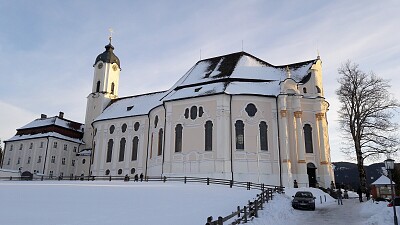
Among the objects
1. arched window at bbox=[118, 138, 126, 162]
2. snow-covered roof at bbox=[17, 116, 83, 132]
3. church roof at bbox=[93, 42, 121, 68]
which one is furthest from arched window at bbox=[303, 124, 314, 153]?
snow-covered roof at bbox=[17, 116, 83, 132]

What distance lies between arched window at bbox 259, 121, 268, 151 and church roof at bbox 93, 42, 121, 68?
3453 cm

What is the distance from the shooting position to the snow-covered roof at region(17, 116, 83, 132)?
58344mm

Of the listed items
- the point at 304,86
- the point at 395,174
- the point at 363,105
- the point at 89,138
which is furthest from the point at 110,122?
the point at 395,174

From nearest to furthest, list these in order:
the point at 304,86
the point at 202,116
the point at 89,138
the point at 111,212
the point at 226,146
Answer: the point at 111,212 → the point at 226,146 → the point at 202,116 → the point at 304,86 → the point at 89,138

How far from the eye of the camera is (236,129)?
3559cm

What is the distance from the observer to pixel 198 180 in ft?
104

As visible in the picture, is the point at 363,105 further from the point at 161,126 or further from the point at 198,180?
the point at 161,126

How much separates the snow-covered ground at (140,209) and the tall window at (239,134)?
1128 cm

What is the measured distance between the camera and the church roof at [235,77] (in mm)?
37312

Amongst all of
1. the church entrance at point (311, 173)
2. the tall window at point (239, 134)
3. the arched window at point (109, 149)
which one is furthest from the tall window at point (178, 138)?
the arched window at point (109, 149)

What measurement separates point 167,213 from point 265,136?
854 inches

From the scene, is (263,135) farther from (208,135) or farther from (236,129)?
(208,135)

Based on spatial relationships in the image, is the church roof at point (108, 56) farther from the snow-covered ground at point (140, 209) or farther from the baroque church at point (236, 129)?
the snow-covered ground at point (140, 209)

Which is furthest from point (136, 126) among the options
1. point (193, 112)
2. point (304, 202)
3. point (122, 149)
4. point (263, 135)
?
point (304, 202)
